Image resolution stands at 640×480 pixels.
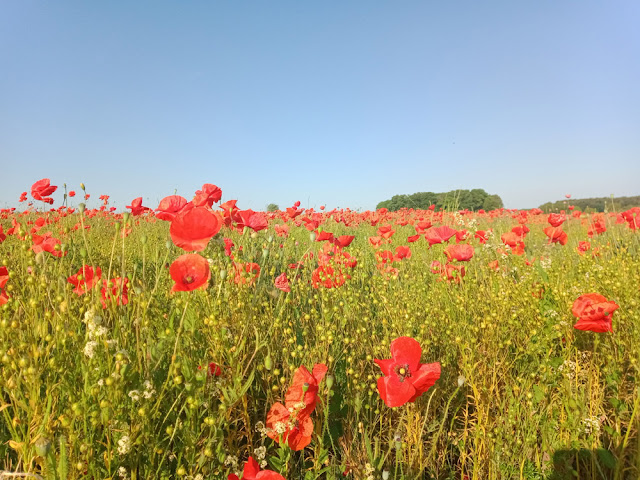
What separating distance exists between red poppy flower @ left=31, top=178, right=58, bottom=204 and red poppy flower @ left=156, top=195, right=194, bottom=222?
1.47 m

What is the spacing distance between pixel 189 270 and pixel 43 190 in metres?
2.18

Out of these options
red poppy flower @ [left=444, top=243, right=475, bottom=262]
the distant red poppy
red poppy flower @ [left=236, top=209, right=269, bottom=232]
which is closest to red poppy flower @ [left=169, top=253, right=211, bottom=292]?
the distant red poppy

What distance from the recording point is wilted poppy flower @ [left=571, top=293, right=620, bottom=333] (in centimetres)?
157

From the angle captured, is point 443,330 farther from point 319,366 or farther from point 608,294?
point 608,294

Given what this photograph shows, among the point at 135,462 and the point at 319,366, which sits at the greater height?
the point at 319,366

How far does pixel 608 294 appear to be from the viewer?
2.29 meters

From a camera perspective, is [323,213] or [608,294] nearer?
[608,294]

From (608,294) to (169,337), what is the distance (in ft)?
7.95

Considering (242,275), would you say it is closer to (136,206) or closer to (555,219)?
(136,206)

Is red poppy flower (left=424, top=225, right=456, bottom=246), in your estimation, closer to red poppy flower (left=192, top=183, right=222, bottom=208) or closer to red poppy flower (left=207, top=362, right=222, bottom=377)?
red poppy flower (left=192, top=183, right=222, bottom=208)

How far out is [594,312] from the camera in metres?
1.59

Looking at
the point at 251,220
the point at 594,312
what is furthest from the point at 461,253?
the point at 251,220


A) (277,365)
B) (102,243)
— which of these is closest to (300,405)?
(277,365)

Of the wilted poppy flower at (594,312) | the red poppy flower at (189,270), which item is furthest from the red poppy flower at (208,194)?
the wilted poppy flower at (594,312)
